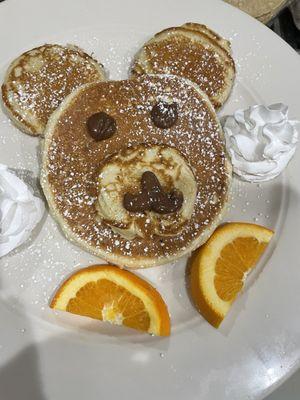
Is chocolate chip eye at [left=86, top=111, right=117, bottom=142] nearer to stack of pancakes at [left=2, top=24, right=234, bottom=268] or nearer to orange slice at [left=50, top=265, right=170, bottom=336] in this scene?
stack of pancakes at [left=2, top=24, right=234, bottom=268]

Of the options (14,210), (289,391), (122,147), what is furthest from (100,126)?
(289,391)

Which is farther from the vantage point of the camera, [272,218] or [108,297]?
[272,218]

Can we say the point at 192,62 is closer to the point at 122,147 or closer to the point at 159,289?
the point at 122,147

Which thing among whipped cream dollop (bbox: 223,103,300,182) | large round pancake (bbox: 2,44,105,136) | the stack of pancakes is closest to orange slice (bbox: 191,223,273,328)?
the stack of pancakes

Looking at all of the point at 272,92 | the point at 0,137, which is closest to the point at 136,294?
the point at 0,137

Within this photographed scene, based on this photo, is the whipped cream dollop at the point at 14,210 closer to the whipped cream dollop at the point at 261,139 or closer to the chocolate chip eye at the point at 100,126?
the chocolate chip eye at the point at 100,126

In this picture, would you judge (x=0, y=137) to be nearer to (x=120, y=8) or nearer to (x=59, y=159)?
(x=59, y=159)

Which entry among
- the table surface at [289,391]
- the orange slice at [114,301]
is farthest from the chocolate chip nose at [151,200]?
the table surface at [289,391]
